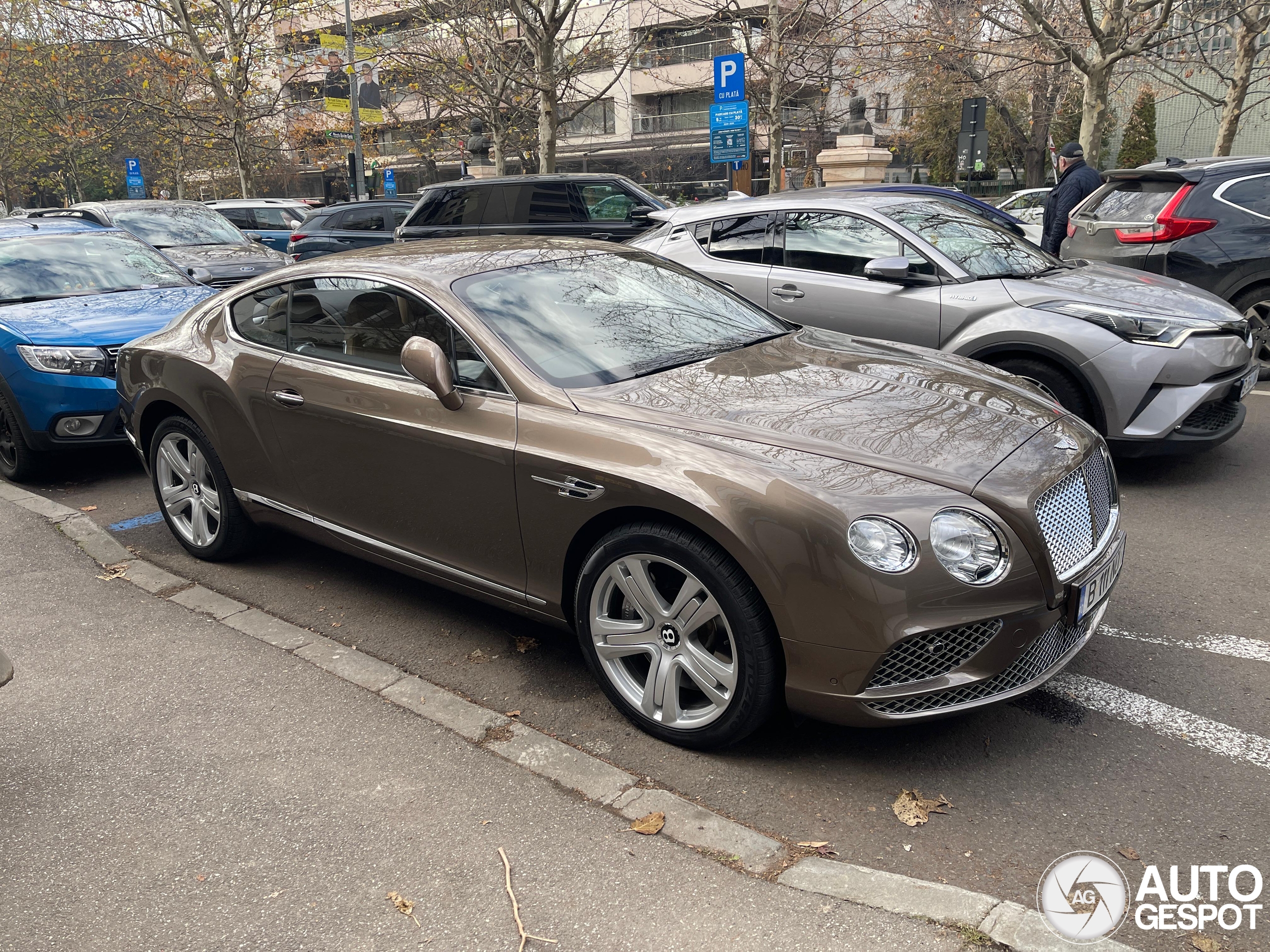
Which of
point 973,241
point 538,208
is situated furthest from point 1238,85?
point 973,241

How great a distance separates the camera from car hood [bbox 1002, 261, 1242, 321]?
5754 mm

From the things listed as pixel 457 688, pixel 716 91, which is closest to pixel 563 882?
pixel 457 688

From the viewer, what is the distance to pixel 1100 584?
3230 mm

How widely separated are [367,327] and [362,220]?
14.6 meters

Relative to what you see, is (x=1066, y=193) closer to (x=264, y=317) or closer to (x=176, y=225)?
(x=264, y=317)

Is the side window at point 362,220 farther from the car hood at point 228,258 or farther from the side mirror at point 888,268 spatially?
the side mirror at point 888,268

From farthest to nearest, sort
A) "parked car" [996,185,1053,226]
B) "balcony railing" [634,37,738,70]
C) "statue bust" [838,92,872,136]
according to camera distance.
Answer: "balcony railing" [634,37,738,70], "statue bust" [838,92,872,136], "parked car" [996,185,1053,226]

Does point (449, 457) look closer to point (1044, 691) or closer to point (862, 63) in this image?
point (1044, 691)

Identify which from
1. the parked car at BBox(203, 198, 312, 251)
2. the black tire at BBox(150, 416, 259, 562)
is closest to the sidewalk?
the black tire at BBox(150, 416, 259, 562)

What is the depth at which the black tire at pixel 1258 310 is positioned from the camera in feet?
26.2

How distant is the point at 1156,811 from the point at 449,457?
8.22 feet

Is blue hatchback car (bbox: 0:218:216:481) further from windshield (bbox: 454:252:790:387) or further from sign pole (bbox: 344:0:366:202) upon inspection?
sign pole (bbox: 344:0:366:202)

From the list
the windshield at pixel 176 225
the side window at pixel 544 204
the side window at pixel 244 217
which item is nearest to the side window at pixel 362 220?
the side window at pixel 244 217

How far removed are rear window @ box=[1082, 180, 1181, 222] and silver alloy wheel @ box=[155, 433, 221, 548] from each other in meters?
7.32
